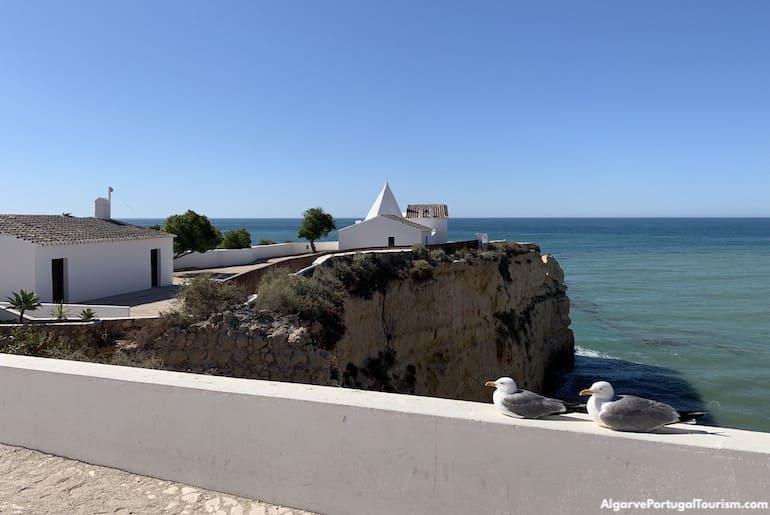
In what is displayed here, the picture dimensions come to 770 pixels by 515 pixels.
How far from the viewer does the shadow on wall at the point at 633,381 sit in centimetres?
2375

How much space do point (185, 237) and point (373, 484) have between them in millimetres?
26117

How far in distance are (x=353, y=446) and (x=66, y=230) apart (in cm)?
1948

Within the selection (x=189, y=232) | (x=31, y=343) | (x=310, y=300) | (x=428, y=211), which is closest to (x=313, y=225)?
(x=428, y=211)

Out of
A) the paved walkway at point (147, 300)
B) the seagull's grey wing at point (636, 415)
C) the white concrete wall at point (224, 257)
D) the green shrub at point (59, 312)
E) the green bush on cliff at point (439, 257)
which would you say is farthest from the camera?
the white concrete wall at point (224, 257)

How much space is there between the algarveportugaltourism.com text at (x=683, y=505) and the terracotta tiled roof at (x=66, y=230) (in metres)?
18.3

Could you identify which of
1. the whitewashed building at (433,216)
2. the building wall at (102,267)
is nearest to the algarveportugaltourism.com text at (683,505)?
the building wall at (102,267)

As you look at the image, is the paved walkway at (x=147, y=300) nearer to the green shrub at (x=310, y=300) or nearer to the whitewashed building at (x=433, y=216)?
the green shrub at (x=310, y=300)

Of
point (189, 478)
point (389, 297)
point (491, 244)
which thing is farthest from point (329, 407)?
point (491, 244)

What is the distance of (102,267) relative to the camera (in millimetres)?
19688

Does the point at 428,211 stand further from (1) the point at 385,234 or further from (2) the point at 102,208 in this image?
(2) the point at 102,208

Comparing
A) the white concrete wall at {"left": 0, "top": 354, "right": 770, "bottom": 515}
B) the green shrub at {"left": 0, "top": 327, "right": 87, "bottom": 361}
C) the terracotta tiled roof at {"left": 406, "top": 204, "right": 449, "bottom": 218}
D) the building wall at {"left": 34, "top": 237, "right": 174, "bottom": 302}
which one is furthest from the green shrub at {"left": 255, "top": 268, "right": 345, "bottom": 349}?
the terracotta tiled roof at {"left": 406, "top": 204, "right": 449, "bottom": 218}

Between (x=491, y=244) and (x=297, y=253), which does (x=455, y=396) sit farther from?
(x=297, y=253)

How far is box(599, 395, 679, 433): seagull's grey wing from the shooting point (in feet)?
10.0

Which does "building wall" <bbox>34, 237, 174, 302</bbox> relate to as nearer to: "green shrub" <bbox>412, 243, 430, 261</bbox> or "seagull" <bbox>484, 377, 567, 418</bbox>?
"green shrub" <bbox>412, 243, 430, 261</bbox>
